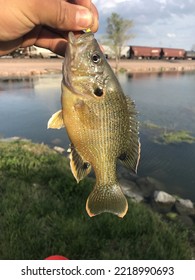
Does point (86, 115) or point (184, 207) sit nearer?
point (86, 115)

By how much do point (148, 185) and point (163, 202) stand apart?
1.33 metres

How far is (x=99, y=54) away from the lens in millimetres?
2828

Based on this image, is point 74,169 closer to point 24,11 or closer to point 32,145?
point 24,11

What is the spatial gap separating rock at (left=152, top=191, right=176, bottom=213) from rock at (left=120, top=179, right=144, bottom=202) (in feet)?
1.48

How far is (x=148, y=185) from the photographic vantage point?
10375 millimetres

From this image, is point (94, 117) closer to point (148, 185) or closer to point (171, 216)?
point (171, 216)

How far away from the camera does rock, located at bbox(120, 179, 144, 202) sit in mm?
9198

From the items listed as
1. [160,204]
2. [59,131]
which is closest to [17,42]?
[160,204]

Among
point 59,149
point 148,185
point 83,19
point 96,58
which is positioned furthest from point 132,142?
point 59,149

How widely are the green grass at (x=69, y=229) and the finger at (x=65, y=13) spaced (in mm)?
3709

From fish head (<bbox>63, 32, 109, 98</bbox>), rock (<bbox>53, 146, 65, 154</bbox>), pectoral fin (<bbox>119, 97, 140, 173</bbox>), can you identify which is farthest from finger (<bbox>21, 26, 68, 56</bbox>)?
rock (<bbox>53, 146, 65, 154</bbox>)

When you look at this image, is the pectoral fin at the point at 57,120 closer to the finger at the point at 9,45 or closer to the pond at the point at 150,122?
the finger at the point at 9,45

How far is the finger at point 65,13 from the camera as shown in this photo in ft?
11.3

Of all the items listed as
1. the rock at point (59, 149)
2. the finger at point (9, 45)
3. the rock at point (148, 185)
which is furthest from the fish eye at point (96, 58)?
the rock at point (59, 149)
